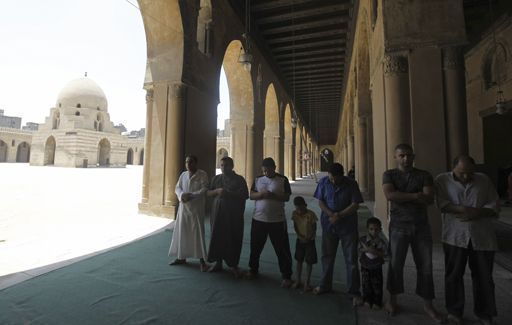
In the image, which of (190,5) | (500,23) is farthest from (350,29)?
(190,5)

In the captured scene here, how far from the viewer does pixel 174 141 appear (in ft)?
22.9

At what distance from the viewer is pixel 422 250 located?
258 centimetres

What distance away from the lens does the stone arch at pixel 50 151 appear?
3522 cm

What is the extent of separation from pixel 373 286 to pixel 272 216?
1267 mm

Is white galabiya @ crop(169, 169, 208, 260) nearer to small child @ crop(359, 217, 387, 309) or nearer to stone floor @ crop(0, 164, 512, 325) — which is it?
stone floor @ crop(0, 164, 512, 325)

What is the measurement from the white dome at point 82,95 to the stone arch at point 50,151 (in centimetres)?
498

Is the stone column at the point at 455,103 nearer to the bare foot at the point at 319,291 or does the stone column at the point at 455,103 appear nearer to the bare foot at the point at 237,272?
the bare foot at the point at 319,291

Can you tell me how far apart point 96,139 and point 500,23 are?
38.5m

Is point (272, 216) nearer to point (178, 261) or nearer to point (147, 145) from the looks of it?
point (178, 261)

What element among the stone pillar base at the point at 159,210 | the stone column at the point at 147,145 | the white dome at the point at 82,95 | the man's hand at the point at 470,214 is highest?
the white dome at the point at 82,95

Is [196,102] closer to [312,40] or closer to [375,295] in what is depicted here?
[375,295]

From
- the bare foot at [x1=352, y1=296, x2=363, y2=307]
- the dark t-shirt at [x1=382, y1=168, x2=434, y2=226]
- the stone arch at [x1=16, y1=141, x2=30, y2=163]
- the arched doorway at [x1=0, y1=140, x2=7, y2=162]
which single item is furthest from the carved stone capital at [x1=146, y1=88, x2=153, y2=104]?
the stone arch at [x1=16, y1=141, x2=30, y2=163]

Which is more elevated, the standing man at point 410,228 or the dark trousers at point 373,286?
the standing man at point 410,228

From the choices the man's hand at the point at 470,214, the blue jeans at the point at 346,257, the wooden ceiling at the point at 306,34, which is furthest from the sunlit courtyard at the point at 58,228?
the wooden ceiling at the point at 306,34
